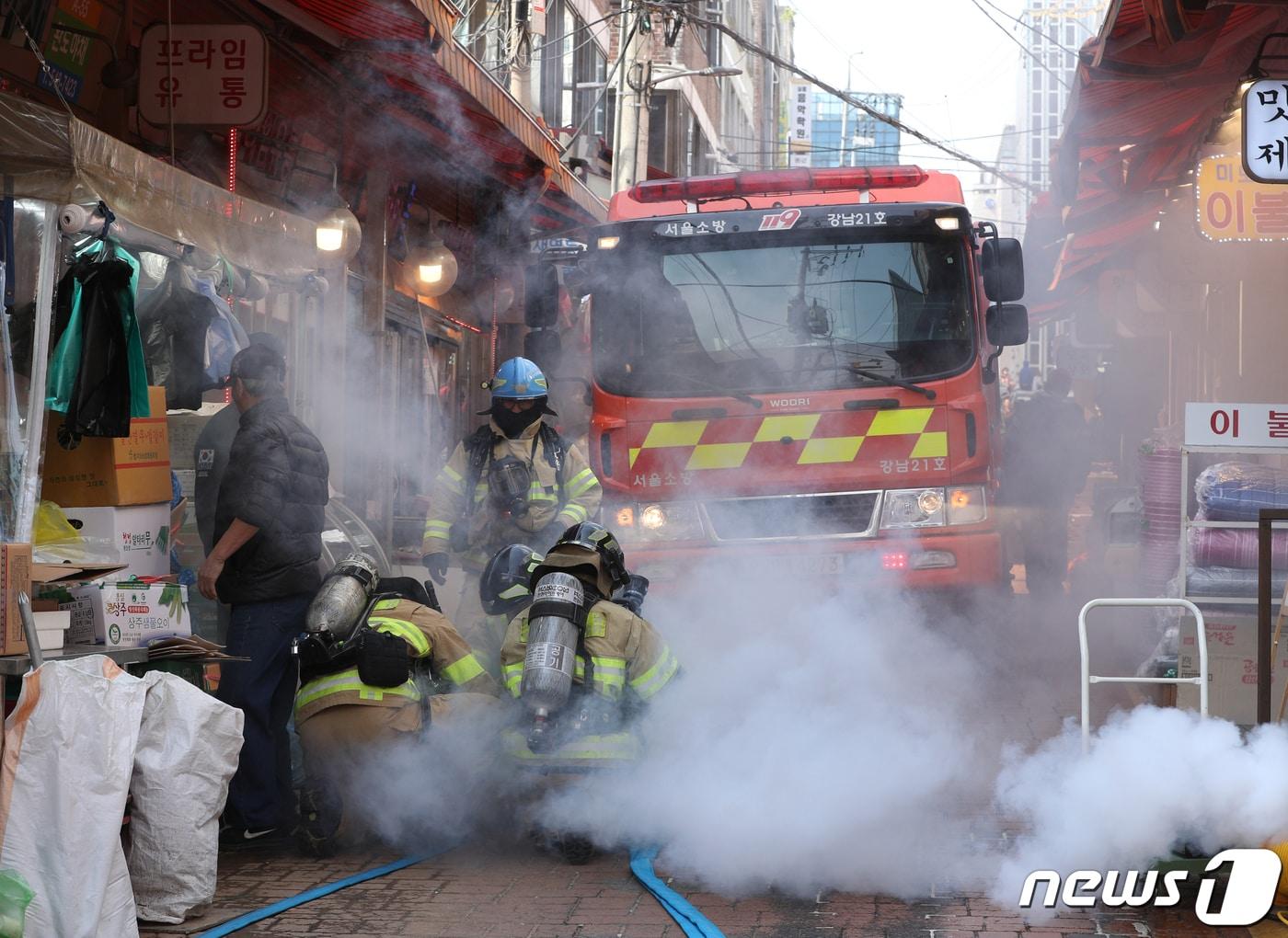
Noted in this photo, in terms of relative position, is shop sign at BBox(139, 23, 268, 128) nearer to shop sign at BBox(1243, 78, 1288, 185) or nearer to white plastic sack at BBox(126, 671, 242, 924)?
white plastic sack at BBox(126, 671, 242, 924)

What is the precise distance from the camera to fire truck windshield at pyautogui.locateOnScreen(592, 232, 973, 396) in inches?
303

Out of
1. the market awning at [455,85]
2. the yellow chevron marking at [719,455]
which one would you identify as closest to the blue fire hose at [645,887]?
the yellow chevron marking at [719,455]

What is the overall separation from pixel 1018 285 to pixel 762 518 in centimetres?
186

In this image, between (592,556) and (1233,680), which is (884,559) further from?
(592,556)

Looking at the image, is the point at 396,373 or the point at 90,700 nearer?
the point at 90,700

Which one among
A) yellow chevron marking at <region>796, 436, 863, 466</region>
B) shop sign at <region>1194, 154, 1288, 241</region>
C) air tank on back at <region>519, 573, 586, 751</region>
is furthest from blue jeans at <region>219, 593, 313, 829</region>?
shop sign at <region>1194, 154, 1288, 241</region>

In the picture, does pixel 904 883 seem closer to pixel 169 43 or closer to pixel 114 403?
pixel 114 403

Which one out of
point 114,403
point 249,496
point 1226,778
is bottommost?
point 1226,778

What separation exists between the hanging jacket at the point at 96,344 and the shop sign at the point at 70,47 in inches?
64.0

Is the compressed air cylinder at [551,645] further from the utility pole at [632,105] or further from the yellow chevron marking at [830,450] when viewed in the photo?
the utility pole at [632,105]

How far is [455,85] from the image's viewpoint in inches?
346

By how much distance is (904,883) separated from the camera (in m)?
4.71

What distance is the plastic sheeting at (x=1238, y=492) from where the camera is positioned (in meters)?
6.28

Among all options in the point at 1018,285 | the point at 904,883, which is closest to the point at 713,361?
the point at 1018,285
